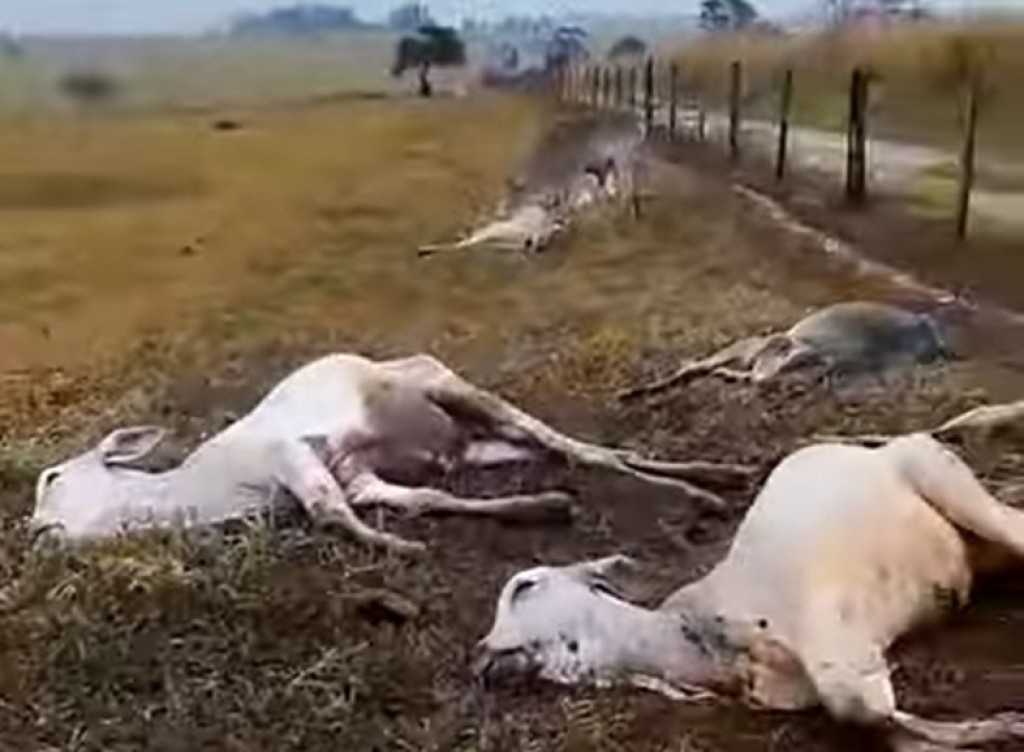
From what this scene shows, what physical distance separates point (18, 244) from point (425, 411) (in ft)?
29.3

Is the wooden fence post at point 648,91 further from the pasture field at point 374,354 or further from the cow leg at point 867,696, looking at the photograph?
the cow leg at point 867,696

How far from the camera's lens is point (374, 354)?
7586mm

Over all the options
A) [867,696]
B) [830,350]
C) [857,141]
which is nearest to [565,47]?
[857,141]

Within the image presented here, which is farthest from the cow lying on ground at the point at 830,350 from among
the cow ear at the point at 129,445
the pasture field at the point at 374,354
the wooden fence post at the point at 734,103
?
the wooden fence post at the point at 734,103

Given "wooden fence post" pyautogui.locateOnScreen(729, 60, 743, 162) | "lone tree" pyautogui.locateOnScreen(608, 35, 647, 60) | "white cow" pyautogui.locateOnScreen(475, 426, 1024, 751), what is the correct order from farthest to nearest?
1. "lone tree" pyautogui.locateOnScreen(608, 35, 647, 60)
2. "wooden fence post" pyautogui.locateOnScreen(729, 60, 743, 162)
3. "white cow" pyautogui.locateOnScreen(475, 426, 1024, 751)

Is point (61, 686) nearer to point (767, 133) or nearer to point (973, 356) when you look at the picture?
point (973, 356)

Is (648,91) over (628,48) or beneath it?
beneath

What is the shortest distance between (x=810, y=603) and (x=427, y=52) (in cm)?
1579

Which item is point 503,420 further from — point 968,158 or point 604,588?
point 968,158

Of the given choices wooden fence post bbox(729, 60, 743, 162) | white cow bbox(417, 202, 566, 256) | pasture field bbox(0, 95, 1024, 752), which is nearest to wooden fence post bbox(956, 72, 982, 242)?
pasture field bbox(0, 95, 1024, 752)

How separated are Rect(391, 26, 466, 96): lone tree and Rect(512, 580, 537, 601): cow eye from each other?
14.5m

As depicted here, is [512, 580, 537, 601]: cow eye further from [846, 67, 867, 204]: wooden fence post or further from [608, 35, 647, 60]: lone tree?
[608, 35, 647, 60]: lone tree

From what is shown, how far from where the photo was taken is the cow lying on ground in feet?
19.5

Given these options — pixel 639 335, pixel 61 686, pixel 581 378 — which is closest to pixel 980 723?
pixel 61 686
